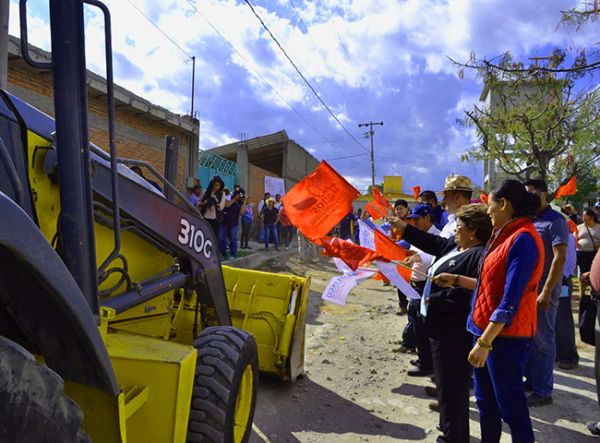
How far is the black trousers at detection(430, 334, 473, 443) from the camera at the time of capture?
9.93 ft

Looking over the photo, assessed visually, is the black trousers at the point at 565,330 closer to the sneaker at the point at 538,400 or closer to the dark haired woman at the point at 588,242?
the sneaker at the point at 538,400

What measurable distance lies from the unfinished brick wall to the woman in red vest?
6516 millimetres

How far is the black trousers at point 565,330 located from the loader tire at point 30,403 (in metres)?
5.13

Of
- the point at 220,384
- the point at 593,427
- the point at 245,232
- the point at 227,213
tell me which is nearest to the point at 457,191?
the point at 593,427

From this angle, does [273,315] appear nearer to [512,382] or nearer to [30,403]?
[512,382]

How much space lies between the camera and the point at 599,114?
38.3ft

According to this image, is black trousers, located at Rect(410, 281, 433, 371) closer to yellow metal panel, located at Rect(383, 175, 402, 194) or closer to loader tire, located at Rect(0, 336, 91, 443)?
loader tire, located at Rect(0, 336, 91, 443)

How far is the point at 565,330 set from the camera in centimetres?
507

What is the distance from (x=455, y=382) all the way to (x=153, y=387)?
197cm

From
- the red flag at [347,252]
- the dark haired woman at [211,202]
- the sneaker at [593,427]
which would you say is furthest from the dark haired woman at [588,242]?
the dark haired woman at [211,202]

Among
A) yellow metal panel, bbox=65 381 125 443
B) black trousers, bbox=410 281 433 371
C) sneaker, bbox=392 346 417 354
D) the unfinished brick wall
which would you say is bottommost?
sneaker, bbox=392 346 417 354

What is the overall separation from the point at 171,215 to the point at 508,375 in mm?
2166

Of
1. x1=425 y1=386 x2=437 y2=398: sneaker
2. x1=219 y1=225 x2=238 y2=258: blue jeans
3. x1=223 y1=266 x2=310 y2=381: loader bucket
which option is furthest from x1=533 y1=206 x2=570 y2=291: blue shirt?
x1=219 y1=225 x2=238 y2=258: blue jeans

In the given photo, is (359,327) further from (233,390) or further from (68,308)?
(68,308)
